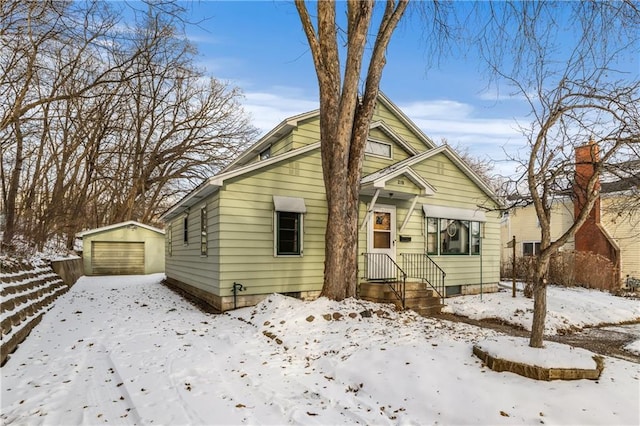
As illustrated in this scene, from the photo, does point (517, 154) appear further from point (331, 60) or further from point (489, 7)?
point (331, 60)

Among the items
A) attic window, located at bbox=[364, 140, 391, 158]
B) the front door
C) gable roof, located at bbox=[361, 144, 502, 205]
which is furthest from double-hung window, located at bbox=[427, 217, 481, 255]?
attic window, located at bbox=[364, 140, 391, 158]

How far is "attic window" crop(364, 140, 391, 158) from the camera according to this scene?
11641 millimetres

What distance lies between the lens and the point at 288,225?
32.1 ft

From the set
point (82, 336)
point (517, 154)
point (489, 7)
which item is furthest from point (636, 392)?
point (82, 336)

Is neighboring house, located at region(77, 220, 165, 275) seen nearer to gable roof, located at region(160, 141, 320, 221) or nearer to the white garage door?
the white garage door

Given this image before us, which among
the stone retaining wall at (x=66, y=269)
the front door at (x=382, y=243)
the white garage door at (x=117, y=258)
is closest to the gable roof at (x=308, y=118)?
the front door at (x=382, y=243)

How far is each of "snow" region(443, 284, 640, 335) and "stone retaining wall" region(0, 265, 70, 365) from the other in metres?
9.09

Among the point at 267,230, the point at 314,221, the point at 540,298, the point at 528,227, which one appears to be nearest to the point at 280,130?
the point at 314,221

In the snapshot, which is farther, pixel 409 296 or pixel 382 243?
pixel 382 243

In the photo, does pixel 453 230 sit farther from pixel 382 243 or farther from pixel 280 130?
→ pixel 280 130

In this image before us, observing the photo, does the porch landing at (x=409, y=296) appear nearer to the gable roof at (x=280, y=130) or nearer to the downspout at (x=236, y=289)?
the downspout at (x=236, y=289)

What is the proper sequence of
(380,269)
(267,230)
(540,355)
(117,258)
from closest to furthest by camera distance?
(540,355), (267,230), (380,269), (117,258)

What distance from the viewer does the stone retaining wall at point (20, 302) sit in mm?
5699

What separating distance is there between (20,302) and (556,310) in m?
12.2
